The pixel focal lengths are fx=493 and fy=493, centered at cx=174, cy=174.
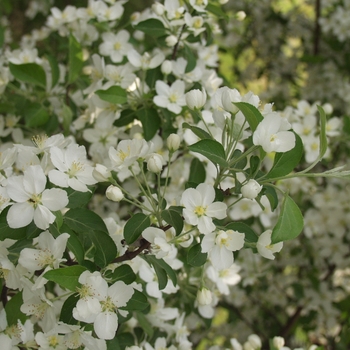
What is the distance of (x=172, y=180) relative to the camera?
1.39m

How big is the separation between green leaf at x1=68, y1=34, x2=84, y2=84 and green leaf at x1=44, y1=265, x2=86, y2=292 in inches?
28.7

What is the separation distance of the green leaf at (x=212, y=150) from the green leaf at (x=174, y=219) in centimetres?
11

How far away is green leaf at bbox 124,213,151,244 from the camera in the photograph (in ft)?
Result: 2.80

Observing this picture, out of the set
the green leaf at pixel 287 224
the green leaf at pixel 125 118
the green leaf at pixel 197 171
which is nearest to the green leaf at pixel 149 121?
the green leaf at pixel 125 118

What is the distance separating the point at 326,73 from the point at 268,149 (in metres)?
1.82

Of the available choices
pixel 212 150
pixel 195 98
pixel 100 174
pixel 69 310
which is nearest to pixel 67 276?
pixel 69 310

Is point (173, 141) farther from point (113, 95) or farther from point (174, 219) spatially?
point (113, 95)

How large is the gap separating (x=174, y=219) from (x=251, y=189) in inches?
5.6

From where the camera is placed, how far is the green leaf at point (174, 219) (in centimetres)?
82

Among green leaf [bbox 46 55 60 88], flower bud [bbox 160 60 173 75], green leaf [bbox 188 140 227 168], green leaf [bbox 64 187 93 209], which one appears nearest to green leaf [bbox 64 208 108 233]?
green leaf [bbox 64 187 93 209]

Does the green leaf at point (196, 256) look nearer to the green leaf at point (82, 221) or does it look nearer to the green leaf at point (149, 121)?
the green leaf at point (82, 221)

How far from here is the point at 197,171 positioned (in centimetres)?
125

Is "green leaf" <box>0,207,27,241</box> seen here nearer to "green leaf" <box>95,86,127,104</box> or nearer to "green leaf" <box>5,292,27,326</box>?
"green leaf" <box>5,292,27,326</box>

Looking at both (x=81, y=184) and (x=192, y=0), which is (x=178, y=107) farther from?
(x=81, y=184)
